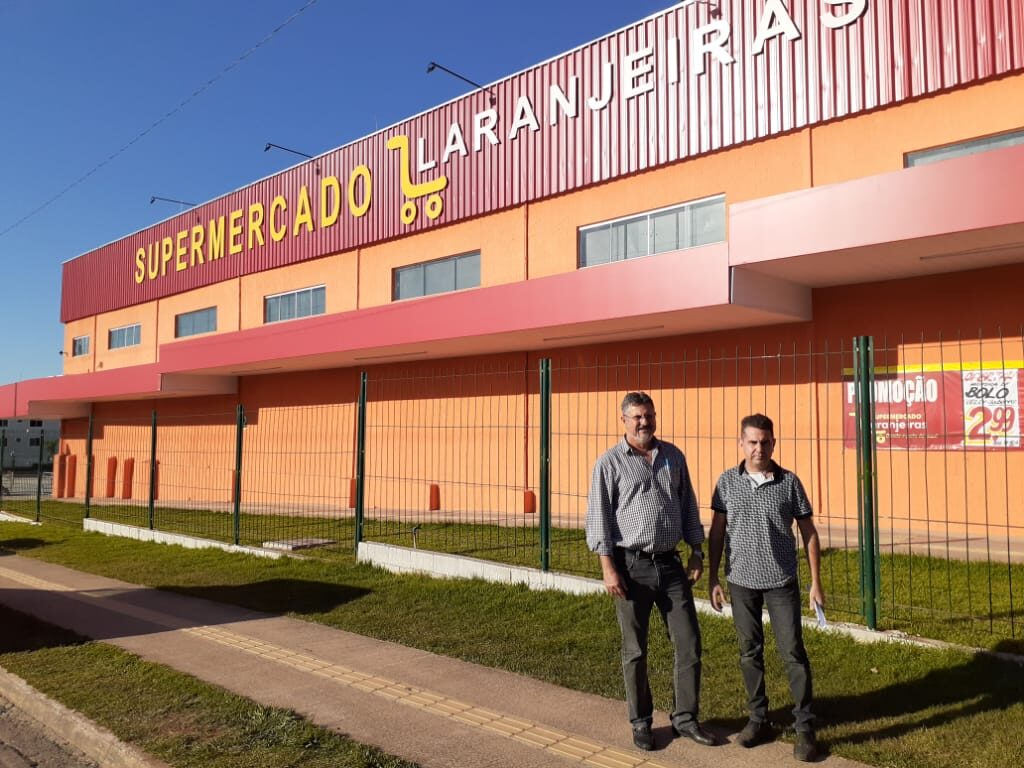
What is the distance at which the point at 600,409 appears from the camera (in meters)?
13.1

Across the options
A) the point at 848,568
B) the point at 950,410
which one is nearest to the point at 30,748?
the point at 848,568

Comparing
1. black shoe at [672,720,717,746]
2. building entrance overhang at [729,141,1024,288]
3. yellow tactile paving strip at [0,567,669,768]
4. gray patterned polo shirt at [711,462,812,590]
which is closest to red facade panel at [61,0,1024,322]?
building entrance overhang at [729,141,1024,288]

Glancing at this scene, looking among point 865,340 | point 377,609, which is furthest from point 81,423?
point 865,340

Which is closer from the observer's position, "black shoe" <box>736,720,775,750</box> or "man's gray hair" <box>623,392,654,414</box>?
"black shoe" <box>736,720,775,750</box>

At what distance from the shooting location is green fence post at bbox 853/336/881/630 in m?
5.86

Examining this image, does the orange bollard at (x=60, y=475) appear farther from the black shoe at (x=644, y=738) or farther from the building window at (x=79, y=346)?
the black shoe at (x=644, y=738)

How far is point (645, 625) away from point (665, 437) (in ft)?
27.1

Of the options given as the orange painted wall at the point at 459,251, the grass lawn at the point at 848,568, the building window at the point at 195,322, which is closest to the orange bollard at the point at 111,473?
the building window at the point at 195,322

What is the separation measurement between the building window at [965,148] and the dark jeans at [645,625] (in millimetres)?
7214

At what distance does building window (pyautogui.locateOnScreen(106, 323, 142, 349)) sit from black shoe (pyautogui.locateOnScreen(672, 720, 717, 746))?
80.3ft

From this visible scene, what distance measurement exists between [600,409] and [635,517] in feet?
29.5

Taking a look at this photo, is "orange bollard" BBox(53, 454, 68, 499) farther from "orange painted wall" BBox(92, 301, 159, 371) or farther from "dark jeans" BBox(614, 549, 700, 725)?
"dark jeans" BBox(614, 549, 700, 725)

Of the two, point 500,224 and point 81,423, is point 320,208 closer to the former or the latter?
point 500,224

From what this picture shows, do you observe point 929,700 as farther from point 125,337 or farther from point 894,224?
point 125,337
